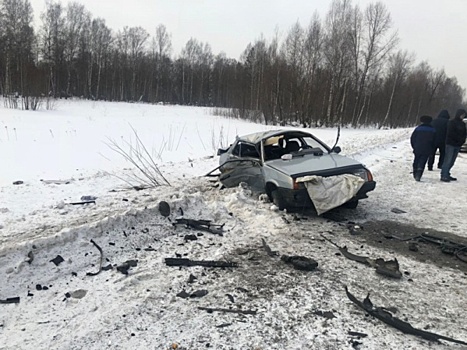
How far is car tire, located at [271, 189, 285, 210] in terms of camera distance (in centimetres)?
A: 626

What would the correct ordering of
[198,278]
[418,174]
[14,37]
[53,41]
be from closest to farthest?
[198,278] → [418,174] → [14,37] → [53,41]

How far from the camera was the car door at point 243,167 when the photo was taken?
22.7 ft

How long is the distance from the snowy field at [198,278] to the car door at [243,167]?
0.26 meters

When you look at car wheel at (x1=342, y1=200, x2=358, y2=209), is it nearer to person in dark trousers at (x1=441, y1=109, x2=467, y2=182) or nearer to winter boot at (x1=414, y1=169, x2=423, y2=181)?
winter boot at (x1=414, y1=169, x2=423, y2=181)

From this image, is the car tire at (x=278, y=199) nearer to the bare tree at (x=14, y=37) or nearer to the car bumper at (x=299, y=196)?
the car bumper at (x=299, y=196)

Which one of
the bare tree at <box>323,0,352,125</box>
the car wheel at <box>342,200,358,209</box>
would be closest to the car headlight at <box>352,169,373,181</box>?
the car wheel at <box>342,200,358,209</box>

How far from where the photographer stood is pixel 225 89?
236ft

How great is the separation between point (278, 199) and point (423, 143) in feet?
17.8

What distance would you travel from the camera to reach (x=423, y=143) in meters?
9.43

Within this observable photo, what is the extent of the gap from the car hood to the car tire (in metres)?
0.42

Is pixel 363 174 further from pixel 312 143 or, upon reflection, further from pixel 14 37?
pixel 14 37

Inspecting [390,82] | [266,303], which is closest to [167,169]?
[266,303]

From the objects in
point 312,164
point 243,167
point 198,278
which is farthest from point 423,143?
point 198,278

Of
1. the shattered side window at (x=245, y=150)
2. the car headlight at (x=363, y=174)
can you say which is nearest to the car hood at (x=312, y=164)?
the car headlight at (x=363, y=174)
